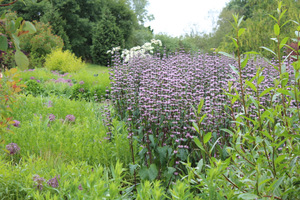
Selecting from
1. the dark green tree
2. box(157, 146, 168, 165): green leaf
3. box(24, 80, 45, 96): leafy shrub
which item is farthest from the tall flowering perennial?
the dark green tree

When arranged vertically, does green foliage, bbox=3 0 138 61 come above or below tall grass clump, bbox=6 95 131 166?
above

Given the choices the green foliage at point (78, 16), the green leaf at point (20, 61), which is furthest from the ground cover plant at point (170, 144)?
the green foliage at point (78, 16)

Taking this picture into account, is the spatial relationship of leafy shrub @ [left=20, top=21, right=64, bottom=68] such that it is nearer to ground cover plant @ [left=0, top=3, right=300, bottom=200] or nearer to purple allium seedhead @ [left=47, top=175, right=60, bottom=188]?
ground cover plant @ [left=0, top=3, right=300, bottom=200]

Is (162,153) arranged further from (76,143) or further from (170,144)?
(76,143)

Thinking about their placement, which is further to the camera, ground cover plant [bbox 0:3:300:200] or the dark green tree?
the dark green tree

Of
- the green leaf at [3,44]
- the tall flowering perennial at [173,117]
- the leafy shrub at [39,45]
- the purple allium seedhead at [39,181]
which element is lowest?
the purple allium seedhead at [39,181]

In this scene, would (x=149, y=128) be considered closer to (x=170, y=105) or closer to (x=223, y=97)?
(x=170, y=105)

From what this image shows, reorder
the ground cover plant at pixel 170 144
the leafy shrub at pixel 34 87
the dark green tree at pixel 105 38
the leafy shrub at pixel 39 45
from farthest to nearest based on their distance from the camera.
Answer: the dark green tree at pixel 105 38
the leafy shrub at pixel 39 45
the leafy shrub at pixel 34 87
the ground cover plant at pixel 170 144

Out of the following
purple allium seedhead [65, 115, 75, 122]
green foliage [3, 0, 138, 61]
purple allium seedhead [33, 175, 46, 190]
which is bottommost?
purple allium seedhead [65, 115, 75, 122]

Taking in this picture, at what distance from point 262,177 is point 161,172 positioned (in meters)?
1.86

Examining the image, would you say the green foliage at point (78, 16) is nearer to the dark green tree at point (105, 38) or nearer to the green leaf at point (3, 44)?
the dark green tree at point (105, 38)

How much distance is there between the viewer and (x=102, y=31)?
74.9 ft

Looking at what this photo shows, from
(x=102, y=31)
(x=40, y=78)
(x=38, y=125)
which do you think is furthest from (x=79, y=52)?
(x=38, y=125)

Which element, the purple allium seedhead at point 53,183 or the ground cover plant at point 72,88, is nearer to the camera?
the purple allium seedhead at point 53,183
